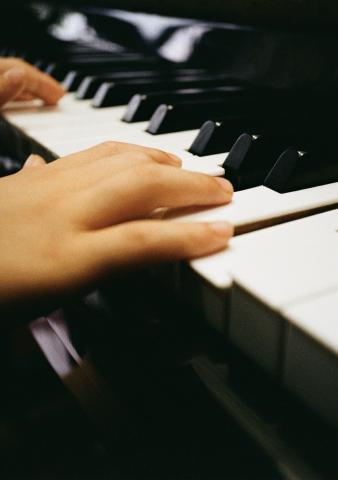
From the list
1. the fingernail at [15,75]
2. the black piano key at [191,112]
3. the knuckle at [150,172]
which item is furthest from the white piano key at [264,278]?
the fingernail at [15,75]

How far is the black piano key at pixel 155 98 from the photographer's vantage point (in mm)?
989

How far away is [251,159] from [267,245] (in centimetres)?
23

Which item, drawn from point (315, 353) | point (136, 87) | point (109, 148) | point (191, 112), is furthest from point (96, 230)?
point (136, 87)

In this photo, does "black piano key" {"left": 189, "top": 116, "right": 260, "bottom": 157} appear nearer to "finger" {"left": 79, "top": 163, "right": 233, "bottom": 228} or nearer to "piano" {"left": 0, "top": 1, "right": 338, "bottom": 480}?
"piano" {"left": 0, "top": 1, "right": 338, "bottom": 480}

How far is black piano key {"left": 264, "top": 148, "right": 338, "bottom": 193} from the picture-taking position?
0.66 metres

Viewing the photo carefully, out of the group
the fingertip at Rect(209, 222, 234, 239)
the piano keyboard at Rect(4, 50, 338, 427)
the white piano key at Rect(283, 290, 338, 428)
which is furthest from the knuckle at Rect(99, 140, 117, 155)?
the white piano key at Rect(283, 290, 338, 428)

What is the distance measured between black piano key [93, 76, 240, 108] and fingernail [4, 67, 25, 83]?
0.54 ft

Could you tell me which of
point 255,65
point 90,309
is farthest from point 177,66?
point 90,309

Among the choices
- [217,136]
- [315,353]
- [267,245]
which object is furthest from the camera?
[217,136]

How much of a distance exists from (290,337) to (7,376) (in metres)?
1.06

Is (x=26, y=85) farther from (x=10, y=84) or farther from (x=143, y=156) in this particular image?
(x=143, y=156)

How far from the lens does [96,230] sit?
0.56 meters

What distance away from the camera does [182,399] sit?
0.84m

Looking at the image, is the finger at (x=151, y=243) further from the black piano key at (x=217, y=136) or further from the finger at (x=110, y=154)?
the black piano key at (x=217, y=136)
